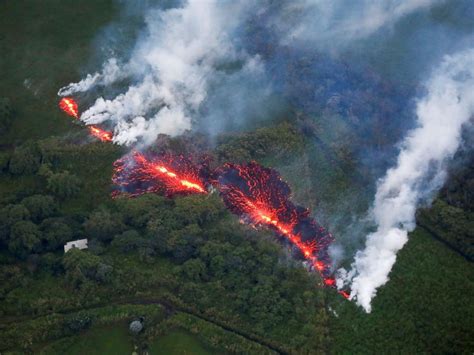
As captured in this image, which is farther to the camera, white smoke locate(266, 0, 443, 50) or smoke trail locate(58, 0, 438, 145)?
white smoke locate(266, 0, 443, 50)

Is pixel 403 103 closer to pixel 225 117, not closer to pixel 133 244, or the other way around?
pixel 225 117

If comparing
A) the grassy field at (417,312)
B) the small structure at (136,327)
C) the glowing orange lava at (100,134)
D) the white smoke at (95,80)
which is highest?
the white smoke at (95,80)

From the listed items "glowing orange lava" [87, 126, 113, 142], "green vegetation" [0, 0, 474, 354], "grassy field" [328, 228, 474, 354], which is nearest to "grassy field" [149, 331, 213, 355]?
"green vegetation" [0, 0, 474, 354]

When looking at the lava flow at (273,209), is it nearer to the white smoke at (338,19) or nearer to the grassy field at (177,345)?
the grassy field at (177,345)

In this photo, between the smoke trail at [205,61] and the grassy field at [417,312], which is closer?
the grassy field at [417,312]

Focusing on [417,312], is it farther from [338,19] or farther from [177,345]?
[338,19]

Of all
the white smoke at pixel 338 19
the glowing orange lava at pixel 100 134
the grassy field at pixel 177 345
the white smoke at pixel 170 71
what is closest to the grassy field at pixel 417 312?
the grassy field at pixel 177 345

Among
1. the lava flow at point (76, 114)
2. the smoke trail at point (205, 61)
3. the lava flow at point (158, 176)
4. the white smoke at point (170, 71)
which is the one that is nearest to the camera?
the lava flow at point (158, 176)

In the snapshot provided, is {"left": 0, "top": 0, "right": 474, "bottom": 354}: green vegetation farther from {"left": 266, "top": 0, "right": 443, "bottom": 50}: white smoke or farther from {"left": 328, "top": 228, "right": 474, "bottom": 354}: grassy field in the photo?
{"left": 266, "top": 0, "right": 443, "bottom": 50}: white smoke
